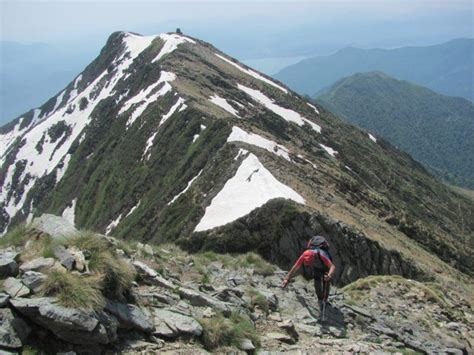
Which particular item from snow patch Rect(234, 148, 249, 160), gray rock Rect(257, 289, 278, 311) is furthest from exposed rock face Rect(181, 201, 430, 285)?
gray rock Rect(257, 289, 278, 311)

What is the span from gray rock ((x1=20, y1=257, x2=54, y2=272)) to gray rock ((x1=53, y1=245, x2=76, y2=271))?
0.80ft

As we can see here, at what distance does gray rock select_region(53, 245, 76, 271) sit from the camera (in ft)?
32.4

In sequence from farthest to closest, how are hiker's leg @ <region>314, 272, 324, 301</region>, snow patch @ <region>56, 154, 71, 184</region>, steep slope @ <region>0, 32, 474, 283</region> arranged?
1. snow patch @ <region>56, 154, 71, 184</region>
2. steep slope @ <region>0, 32, 474, 283</region>
3. hiker's leg @ <region>314, 272, 324, 301</region>

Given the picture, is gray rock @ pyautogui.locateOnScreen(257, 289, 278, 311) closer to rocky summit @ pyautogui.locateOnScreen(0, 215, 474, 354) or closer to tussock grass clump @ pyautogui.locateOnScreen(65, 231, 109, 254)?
rocky summit @ pyautogui.locateOnScreen(0, 215, 474, 354)

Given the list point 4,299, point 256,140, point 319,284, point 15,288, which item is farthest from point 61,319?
point 256,140

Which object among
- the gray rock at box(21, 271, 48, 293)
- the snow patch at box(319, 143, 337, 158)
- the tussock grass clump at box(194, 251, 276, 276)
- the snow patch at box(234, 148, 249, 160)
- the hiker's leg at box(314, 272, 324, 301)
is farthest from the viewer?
the snow patch at box(319, 143, 337, 158)

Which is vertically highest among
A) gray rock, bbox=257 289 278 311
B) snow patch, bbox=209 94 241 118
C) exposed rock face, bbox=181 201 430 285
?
snow patch, bbox=209 94 241 118

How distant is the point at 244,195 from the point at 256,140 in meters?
15.3

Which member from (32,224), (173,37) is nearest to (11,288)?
(32,224)

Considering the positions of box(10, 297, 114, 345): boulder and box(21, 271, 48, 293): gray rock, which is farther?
box(21, 271, 48, 293): gray rock

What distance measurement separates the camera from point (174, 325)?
10.4 m

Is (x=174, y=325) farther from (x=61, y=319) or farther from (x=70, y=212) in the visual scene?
(x=70, y=212)

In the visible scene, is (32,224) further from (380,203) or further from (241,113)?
(241,113)

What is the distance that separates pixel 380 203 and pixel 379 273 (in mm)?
21322
